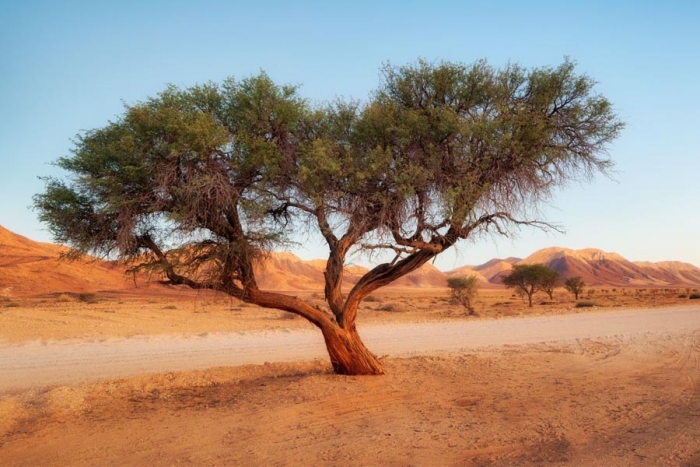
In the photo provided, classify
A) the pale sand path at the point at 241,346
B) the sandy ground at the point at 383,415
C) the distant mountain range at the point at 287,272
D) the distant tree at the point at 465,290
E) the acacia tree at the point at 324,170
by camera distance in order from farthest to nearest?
the distant mountain range at the point at 287,272
the distant tree at the point at 465,290
the pale sand path at the point at 241,346
the acacia tree at the point at 324,170
the sandy ground at the point at 383,415

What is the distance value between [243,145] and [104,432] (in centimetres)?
556

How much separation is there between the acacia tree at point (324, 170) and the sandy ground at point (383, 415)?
6.95 ft

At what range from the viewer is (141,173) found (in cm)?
994

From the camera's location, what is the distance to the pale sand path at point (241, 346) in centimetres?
1463

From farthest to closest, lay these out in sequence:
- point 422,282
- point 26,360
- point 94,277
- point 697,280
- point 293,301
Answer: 1. point 697,280
2. point 422,282
3. point 94,277
4. point 26,360
5. point 293,301

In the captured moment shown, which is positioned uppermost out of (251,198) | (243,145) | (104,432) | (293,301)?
(243,145)

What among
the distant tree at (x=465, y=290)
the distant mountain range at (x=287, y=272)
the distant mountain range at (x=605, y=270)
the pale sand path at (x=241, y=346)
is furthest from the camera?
the distant mountain range at (x=605, y=270)

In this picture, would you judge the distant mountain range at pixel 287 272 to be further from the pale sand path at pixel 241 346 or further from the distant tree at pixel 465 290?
the distant tree at pixel 465 290

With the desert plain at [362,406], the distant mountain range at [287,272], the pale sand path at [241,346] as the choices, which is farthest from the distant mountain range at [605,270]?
the desert plain at [362,406]

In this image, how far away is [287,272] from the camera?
423 feet

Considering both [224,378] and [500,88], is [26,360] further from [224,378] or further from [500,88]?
[500,88]

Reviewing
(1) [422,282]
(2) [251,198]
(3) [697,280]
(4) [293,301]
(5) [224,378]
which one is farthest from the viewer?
(3) [697,280]

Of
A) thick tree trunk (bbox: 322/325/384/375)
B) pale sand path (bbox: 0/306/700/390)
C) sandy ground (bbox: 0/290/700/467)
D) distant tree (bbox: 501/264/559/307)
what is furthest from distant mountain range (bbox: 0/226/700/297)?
pale sand path (bbox: 0/306/700/390)

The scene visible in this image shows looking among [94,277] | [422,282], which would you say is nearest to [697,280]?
[422,282]
